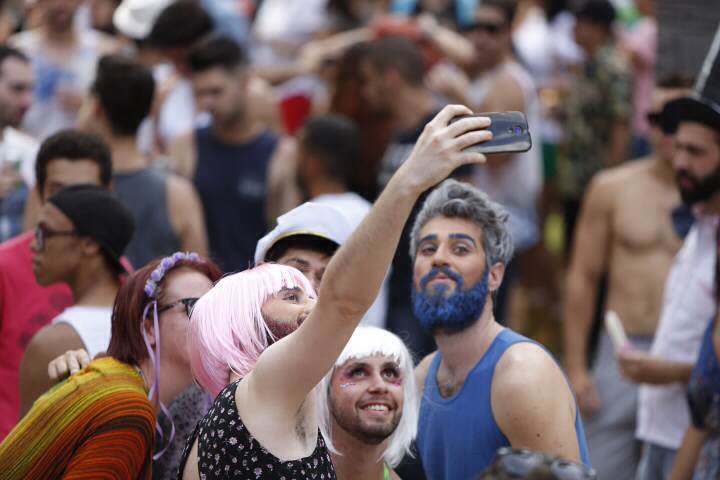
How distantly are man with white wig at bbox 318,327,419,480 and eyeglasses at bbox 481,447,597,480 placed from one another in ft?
5.38

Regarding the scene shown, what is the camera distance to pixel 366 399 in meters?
3.94

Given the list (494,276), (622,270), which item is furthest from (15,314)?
(622,270)

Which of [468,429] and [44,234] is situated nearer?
[468,429]

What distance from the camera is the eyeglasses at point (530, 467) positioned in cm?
222

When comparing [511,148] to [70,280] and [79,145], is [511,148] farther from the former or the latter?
[79,145]

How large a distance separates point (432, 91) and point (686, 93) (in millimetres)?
2219

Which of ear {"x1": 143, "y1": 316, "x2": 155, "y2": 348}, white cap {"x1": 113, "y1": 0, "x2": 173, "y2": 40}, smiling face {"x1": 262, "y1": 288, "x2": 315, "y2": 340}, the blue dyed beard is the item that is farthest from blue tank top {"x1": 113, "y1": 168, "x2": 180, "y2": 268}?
white cap {"x1": 113, "y1": 0, "x2": 173, "y2": 40}

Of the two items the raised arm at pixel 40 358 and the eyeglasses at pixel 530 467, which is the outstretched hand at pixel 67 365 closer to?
the raised arm at pixel 40 358

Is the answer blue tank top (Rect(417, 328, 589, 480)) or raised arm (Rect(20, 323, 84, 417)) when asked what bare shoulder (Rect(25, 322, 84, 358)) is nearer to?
raised arm (Rect(20, 323, 84, 417))

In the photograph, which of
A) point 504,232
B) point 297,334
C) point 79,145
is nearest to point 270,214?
point 79,145

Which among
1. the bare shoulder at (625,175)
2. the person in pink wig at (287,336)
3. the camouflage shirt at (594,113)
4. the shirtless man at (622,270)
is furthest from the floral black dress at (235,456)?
the camouflage shirt at (594,113)

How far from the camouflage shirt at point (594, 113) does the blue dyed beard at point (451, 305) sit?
215 inches

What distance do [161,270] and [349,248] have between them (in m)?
1.28

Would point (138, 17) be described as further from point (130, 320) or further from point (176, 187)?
point (130, 320)
